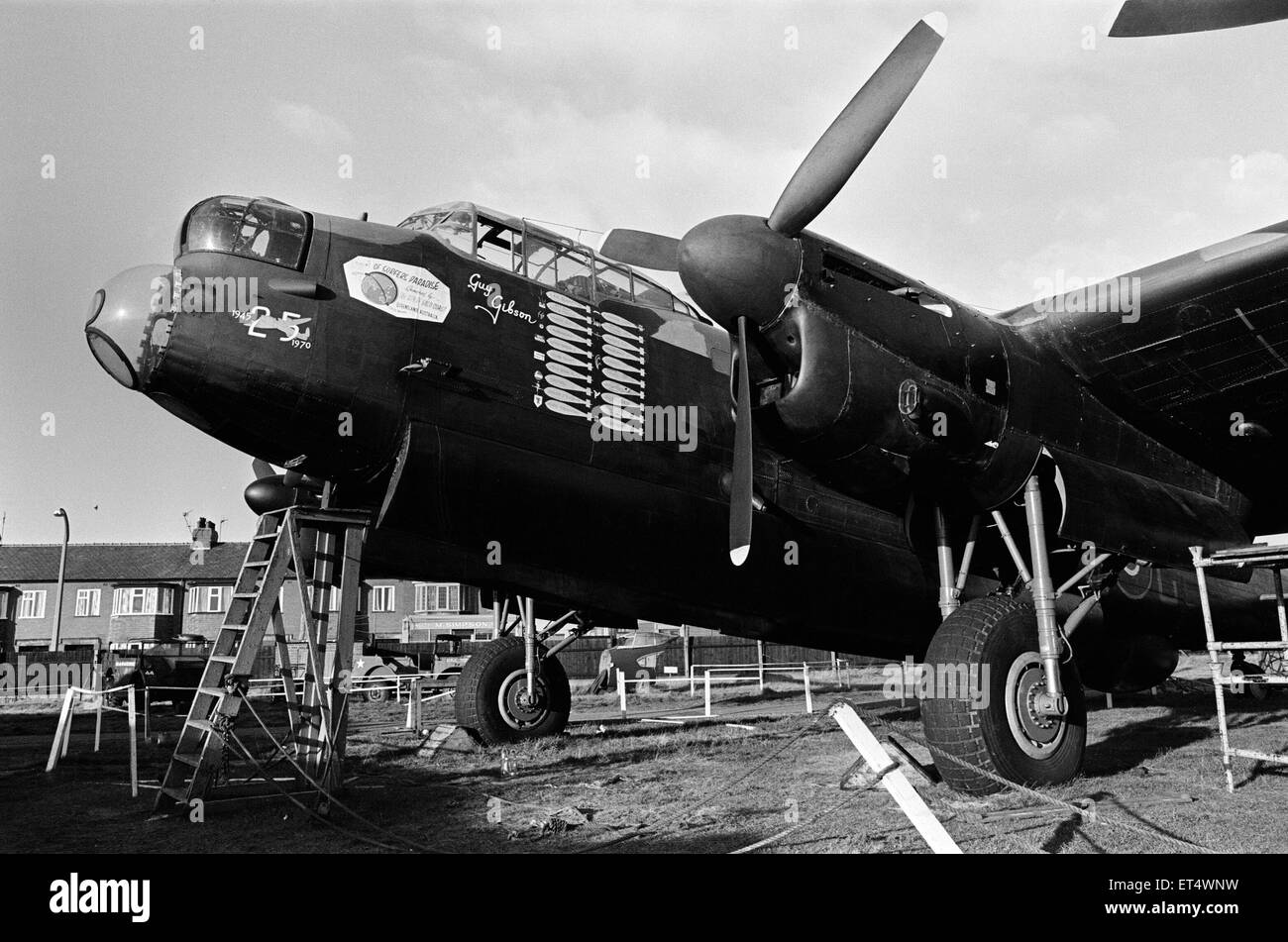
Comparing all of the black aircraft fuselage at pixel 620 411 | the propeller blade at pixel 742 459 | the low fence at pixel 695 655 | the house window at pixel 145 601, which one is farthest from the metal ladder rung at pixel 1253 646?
the house window at pixel 145 601

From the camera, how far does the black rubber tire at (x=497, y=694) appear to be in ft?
42.1

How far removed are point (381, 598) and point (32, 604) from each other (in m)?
21.6

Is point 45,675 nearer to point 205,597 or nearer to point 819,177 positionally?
point 205,597

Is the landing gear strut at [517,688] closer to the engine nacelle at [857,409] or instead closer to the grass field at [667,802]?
the grass field at [667,802]

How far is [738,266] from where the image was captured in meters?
7.91

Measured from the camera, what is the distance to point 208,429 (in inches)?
313

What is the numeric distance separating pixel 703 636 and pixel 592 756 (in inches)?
1389

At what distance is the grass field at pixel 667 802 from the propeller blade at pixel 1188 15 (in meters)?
5.28

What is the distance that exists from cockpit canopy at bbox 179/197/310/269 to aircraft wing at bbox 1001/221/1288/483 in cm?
718

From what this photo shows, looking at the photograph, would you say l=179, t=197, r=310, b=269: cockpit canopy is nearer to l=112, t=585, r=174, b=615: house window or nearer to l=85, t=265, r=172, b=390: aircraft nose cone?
l=85, t=265, r=172, b=390: aircraft nose cone

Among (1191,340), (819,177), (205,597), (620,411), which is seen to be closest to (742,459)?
(620,411)

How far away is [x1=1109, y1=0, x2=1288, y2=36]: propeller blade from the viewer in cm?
620
